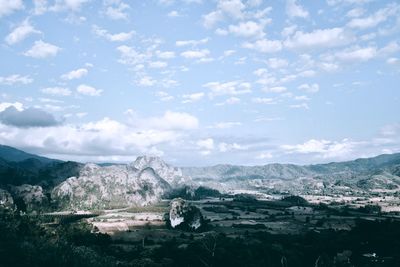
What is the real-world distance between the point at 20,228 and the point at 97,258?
2311 inches

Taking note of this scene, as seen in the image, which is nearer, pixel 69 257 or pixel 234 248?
pixel 69 257

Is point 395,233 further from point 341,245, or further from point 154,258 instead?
point 154,258

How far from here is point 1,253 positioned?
108812 mm

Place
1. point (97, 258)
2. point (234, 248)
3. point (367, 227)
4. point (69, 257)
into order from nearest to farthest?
point (69, 257) → point (97, 258) → point (234, 248) → point (367, 227)

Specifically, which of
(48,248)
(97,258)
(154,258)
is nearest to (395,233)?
(154,258)

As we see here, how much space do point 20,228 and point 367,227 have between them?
151 meters

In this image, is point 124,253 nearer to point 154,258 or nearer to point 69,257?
point 154,258

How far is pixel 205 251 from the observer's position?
5822 inches

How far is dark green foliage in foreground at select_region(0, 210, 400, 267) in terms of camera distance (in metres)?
121

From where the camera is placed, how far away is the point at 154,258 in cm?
14488

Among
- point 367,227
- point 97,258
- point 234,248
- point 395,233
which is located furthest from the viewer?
point 367,227

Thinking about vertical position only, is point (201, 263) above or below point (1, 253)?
below

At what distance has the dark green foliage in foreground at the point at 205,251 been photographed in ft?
397

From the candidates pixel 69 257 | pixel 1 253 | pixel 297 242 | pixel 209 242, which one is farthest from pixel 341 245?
pixel 1 253
